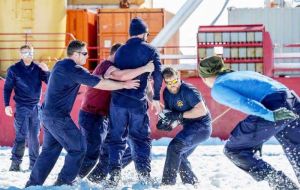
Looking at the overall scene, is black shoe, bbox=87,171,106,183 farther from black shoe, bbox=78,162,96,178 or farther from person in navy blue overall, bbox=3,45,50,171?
person in navy blue overall, bbox=3,45,50,171

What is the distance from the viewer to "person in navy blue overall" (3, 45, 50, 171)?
9070mm

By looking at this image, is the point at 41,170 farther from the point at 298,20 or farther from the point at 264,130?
the point at 298,20

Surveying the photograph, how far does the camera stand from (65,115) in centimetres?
678

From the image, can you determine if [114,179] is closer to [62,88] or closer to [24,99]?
[62,88]

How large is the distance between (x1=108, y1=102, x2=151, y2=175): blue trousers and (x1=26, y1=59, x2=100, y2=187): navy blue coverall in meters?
0.37

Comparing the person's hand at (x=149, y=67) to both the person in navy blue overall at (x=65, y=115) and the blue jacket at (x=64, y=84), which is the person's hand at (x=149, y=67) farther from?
the blue jacket at (x=64, y=84)

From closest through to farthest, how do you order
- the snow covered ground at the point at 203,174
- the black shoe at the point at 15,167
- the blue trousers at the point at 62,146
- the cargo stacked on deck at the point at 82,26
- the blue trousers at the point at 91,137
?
1. the blue trousers at the point at 62,146
2. the snow covered ground at the point at 203,174
3. the blue trousers at the point at 91,137
4. the black shoe at the point at 15,167
5. the cargo stacked on deck at the point at 82,26

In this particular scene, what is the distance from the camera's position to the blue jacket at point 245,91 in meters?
A: 5.46

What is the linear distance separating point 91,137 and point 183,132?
108cm

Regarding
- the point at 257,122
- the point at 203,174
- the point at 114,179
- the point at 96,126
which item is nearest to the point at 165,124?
the point at 114,179

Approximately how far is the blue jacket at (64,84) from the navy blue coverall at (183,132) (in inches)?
34.4

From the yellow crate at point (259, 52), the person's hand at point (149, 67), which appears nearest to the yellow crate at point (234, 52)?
the yellow crate at point (259, 52)

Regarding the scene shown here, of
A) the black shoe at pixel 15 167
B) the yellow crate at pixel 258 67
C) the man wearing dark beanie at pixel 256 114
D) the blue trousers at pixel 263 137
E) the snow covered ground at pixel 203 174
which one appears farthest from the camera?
the yellow crate at pixel 258 67

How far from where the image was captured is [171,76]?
6832 millimetres
